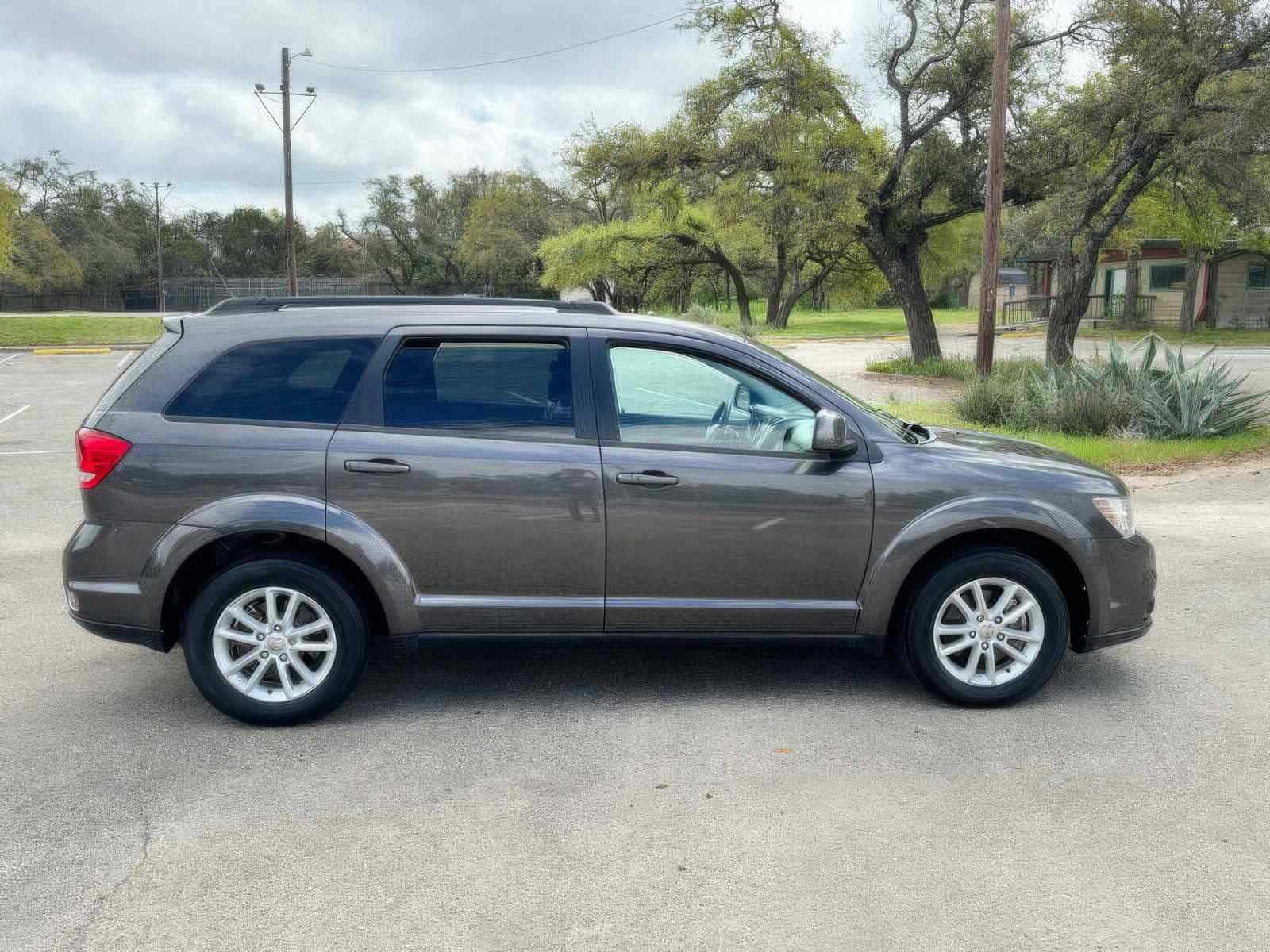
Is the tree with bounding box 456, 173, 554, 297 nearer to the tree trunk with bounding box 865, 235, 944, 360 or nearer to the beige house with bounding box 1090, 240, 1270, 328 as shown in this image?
the beige house with bounding box 1090, 240, 1270, 328

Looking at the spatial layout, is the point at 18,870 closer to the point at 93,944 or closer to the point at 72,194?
the point at 93,944

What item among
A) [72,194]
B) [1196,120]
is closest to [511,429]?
[1196,120]

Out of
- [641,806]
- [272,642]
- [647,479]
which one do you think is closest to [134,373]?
[272,642]

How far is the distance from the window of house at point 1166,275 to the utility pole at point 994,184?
37.5 meters

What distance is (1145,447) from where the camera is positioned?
1236 cm

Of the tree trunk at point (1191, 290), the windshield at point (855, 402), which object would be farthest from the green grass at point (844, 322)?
the windshield at point (855, 402)

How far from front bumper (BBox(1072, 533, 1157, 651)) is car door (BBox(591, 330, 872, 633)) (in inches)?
42.3

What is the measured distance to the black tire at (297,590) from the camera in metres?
4.61

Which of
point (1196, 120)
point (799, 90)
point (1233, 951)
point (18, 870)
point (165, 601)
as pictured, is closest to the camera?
point (1233, 951)

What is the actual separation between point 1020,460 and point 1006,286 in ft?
253

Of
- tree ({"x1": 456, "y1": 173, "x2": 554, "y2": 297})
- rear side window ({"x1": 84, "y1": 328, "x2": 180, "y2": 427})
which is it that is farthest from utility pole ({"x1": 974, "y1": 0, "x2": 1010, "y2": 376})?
tree ({"x1": 456, "y1": 173, "x2": 554, "y2": 297})

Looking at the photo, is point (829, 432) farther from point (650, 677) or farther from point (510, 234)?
point (510, 234)

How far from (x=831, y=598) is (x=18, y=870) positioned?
3.20 metres

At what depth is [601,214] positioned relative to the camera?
56344mm
